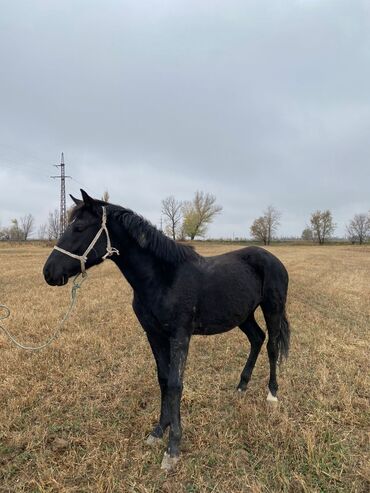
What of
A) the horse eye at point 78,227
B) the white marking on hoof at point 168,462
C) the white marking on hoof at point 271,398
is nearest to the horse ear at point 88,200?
the horse eye at point 78,227

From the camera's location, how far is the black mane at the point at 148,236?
11.6ft

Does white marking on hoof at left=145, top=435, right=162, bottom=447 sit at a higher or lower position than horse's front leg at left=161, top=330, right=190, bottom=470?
lower

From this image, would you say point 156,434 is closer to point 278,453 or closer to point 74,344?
point 278,453

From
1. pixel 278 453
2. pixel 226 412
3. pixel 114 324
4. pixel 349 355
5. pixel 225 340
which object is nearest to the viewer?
pixel 278 453

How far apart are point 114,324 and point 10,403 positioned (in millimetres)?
3883

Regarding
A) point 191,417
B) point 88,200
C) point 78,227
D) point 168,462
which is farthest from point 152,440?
point 88,200

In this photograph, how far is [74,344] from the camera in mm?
6555

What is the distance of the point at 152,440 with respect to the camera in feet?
11.9

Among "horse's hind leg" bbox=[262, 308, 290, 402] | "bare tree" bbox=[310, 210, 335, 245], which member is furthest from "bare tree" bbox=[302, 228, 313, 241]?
"horse's hind leg" bbox=[262, 308, 290, 402]

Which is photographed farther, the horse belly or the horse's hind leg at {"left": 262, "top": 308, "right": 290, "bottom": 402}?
the horse's hind leg at {"left": 262, "top": 308, "right": 290, "bottom": 402}

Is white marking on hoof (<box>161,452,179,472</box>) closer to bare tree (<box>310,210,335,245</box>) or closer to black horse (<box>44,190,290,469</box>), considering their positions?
black horse (<box>44,190,290,469</box>)

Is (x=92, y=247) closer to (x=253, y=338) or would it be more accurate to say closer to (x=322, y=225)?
(x=253, y=338)

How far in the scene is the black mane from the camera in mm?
3551

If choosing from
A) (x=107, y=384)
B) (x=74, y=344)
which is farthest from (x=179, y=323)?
(x=74, y=344)
